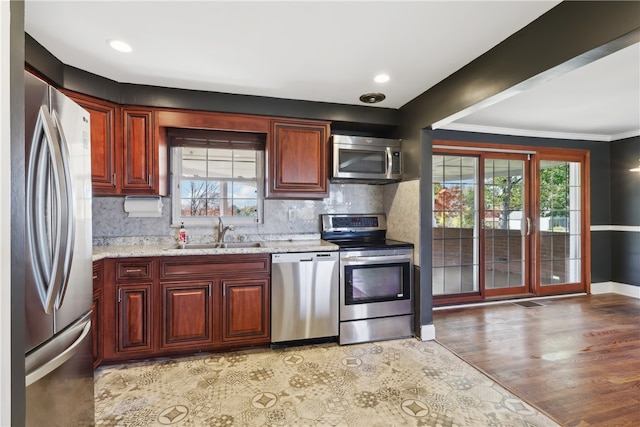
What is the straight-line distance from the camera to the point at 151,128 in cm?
276

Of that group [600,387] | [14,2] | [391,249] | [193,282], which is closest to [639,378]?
[600,387]

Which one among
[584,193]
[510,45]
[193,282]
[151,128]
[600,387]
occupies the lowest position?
[600,387]

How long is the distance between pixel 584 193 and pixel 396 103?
11.6ft

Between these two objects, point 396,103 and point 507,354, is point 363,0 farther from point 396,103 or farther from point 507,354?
point 507,354

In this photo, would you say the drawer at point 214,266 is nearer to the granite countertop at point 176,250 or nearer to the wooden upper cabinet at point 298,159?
the granite countertop at point 176,250

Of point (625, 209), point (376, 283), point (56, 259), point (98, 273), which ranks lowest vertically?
point (376, 283)

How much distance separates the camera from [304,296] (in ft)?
9.26

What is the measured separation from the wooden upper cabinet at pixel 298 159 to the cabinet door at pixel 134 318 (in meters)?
1.41

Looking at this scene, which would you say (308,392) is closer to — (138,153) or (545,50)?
(138,153)

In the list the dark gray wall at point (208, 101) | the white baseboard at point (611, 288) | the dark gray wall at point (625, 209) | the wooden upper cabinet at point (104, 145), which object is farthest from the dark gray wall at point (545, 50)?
the white baseboard at point (611, 288)

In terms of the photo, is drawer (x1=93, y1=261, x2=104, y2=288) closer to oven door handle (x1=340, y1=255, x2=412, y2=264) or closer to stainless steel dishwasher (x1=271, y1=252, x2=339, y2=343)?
stainless steel dishwasher (x1=271, y1=252, x2=339, y2=343)

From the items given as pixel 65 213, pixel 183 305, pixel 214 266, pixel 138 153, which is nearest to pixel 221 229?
pixel 214 266

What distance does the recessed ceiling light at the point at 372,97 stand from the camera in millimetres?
2953

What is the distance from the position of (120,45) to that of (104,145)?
0.91m
